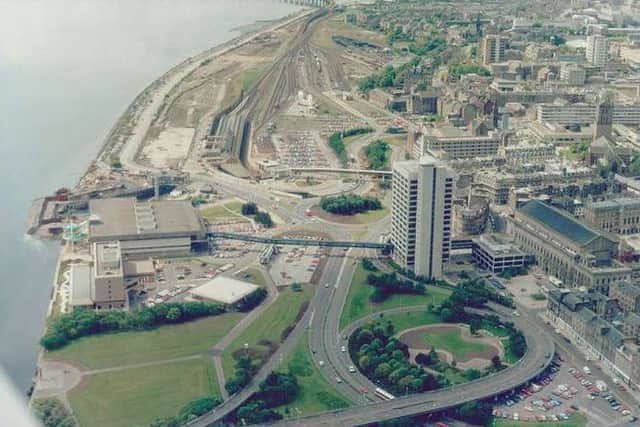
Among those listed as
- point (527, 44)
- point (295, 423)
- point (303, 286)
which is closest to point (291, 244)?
point (303, 286)

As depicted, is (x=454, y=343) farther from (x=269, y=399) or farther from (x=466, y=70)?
→ (x=466, y=70)

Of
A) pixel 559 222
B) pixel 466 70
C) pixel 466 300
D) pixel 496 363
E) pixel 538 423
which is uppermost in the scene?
pixel 466 70

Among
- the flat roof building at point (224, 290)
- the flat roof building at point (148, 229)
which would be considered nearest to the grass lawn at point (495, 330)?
the flat roof building at point (224, 290)

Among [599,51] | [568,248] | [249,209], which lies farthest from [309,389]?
[599,51]

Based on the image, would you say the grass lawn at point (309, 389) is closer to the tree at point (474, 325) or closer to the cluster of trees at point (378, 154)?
the tree at point (474, 325)

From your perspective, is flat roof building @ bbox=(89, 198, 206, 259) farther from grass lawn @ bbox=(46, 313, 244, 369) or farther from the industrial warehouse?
grass lawn @ bbox=(46, 313, 244, 369)
